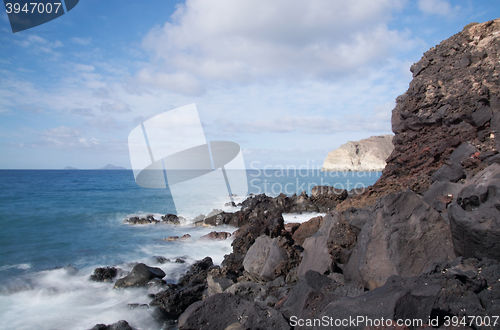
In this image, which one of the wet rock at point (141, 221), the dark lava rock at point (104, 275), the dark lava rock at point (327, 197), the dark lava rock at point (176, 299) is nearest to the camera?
the dark lava rock at point (176, 299)

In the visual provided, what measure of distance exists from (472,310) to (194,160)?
21.3 feet

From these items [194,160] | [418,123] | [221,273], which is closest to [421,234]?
[221,273]

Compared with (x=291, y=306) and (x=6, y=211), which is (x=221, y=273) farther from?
(x=6, y=211)

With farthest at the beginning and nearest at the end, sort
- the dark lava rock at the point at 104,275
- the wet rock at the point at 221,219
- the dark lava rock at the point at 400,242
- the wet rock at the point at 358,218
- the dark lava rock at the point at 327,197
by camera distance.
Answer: the dark lava rock at the point at 327,197 < the wet rock at the point at 221,219 < the dark lava rock at the point at 104,275 < the wet rock at the point at 358,218 < the dark lava rock at the point at 400,242

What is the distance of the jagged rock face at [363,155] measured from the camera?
90.5 metres

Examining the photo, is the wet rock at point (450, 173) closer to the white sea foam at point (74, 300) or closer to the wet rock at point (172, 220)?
the white sea foam at point (74, 300)

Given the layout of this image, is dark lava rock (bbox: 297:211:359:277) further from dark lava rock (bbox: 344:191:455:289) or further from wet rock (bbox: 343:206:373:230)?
dark lava rock (bbox: 344:191:455:289)

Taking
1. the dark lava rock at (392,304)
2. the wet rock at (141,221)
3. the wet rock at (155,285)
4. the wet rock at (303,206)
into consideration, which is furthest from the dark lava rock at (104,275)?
the wet rock at (303,206)

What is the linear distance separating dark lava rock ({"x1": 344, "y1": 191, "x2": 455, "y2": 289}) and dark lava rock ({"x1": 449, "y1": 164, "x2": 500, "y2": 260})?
11.9 inches

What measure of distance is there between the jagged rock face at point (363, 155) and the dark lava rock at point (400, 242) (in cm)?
9142

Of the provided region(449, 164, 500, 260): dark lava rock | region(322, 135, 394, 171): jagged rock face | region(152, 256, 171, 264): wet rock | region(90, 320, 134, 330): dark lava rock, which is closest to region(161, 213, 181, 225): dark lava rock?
region(152, 256, 171, 264): wet rock

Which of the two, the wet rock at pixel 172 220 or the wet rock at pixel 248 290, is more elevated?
the wet rock at pixel 248 290


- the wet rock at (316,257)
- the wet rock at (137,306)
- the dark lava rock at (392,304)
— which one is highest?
the dark lava rock at (392,304)

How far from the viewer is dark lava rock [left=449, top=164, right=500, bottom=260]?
3.32 meters
